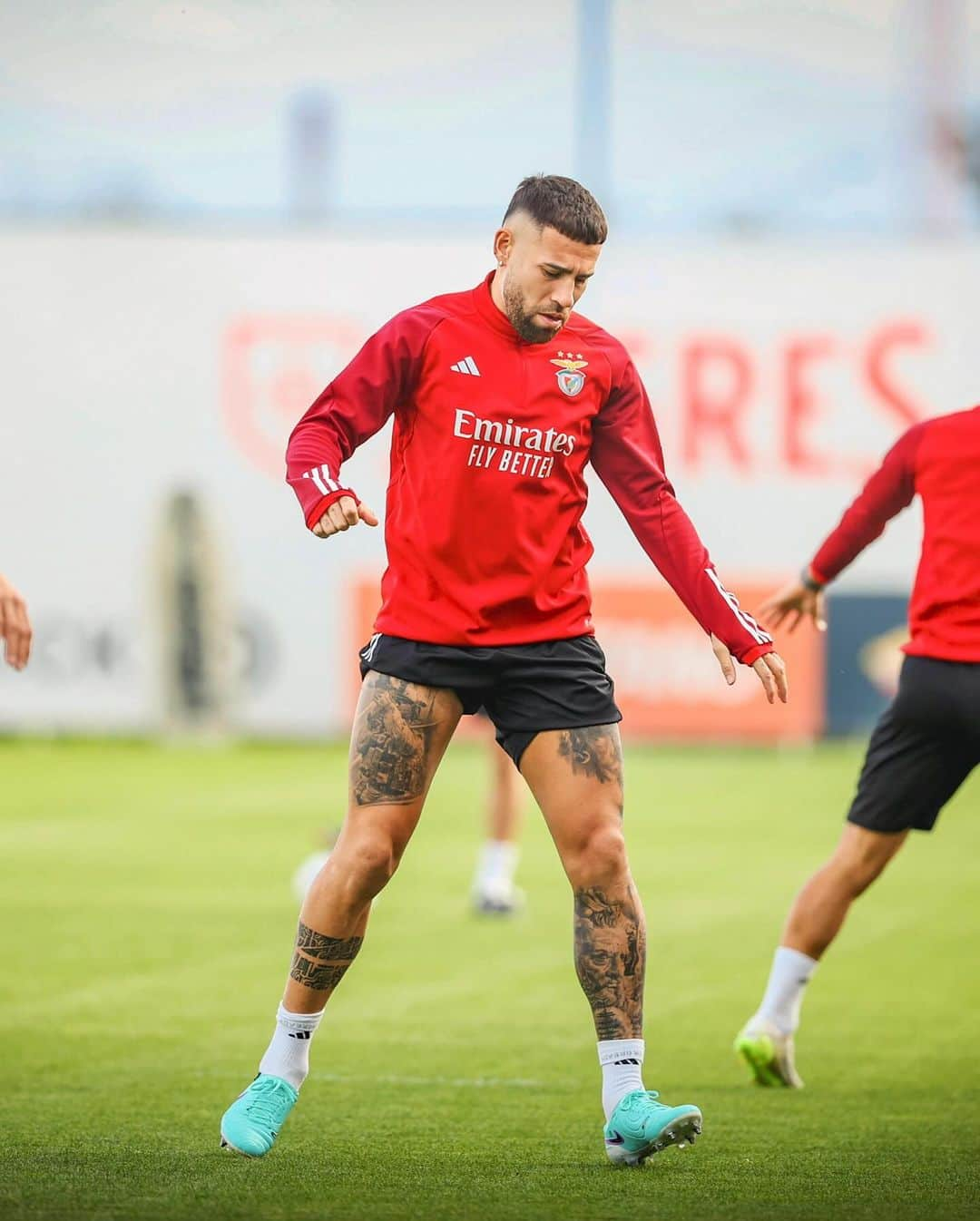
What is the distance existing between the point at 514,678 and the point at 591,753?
27 cm

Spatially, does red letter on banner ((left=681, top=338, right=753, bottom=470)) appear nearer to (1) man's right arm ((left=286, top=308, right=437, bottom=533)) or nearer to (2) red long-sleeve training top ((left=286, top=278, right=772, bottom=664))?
(2) red long-sleeve training top ((left=286, top=278, right=772, bottom=664))

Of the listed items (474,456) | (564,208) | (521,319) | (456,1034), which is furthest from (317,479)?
(456,1034)

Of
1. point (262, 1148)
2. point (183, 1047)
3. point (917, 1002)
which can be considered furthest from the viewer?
point (917, 1002)

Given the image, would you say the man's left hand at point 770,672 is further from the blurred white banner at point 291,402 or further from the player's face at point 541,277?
the blurred white banner at point 291,402

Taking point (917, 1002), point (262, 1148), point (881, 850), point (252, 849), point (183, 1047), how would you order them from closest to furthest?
point (262, 1148) < point (881, 850) < point (183, 1047) < point (917, 1002) < point (252, 849)

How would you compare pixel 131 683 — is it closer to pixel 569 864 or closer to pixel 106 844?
pixel 106 844

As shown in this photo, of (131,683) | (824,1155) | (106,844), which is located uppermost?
(824,1155)

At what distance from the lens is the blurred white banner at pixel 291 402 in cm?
2281

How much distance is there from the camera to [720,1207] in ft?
14.8

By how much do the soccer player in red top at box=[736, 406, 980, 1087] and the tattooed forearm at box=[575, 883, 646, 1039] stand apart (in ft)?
4.02

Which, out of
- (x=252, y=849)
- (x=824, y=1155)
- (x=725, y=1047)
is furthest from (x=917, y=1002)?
(x=252, y=849)

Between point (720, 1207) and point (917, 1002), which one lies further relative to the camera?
point (917, 1002)

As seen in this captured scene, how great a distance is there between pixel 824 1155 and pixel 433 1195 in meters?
1.17

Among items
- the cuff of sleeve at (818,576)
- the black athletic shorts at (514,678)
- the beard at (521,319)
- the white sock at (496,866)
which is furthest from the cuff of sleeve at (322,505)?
the white sock at (496,866)
